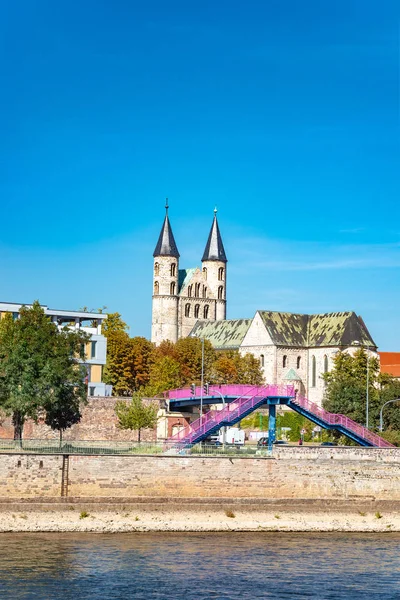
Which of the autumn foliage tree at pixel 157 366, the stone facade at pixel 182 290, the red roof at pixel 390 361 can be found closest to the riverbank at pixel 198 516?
the autumn foliage tree at pixel 157 366

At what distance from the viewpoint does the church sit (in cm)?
13675

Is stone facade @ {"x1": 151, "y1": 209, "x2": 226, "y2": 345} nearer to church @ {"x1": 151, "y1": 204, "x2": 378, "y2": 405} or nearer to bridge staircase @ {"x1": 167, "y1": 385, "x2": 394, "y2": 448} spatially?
church @ {"x1": 151, "y1": 204, "x2": 378, "y2": 405}

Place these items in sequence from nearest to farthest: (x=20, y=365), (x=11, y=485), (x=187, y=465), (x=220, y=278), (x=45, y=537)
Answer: (x=45, y=537), (x=11, y=485), (x=187, y=465), (x=20, y=365), (x=220, y=278)

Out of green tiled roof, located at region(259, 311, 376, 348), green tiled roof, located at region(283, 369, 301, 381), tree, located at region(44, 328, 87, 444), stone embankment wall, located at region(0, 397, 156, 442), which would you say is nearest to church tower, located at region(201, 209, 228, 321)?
green tiled roof, located at region(259, 311, 376, 348)

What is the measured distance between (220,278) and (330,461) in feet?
408

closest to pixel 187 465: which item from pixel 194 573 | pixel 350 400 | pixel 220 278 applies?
pixel 194 573

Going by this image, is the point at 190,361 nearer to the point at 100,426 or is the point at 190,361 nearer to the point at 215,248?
the point at 100,426

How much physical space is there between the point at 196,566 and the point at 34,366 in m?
21.3

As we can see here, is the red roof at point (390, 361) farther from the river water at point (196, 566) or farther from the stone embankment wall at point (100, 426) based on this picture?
the river water at point (196, 566)

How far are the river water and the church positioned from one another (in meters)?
76.5

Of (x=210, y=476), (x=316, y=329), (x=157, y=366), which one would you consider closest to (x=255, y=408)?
(x=210, y=476)

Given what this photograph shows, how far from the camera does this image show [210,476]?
55938 millimetres

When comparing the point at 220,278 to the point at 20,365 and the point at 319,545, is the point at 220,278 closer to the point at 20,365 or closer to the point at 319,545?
the point at 20,365

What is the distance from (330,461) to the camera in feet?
192
